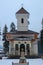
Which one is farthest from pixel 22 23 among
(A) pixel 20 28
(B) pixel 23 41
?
(B) pixel 23 41

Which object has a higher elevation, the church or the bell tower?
the bell tower

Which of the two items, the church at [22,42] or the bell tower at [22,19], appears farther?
the bell tower at [22,19]

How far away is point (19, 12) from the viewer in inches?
1378

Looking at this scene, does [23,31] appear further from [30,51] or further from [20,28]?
[30,51]

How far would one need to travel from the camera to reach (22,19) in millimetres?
35219

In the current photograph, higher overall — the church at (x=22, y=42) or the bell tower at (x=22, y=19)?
the bell tower at (x=22, y=19)

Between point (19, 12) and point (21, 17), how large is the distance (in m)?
0.65

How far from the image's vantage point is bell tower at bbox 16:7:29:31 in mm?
34906

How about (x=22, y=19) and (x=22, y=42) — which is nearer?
(x=22, y=42)

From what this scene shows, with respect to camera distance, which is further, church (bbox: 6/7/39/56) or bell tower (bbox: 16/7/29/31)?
bell tower (bbox: 16/7/29/31)

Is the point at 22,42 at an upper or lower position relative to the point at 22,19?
lower

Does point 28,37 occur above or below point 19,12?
below

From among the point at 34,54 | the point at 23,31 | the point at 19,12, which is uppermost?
the point at 19,12

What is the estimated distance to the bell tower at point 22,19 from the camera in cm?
3491
